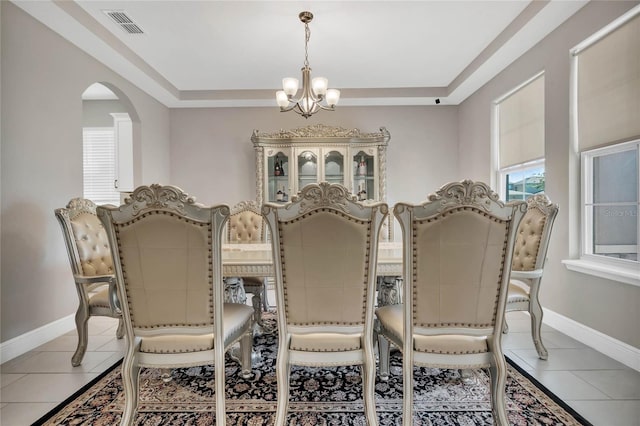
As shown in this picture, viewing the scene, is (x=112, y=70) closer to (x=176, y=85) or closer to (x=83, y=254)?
(x=176, y=85)

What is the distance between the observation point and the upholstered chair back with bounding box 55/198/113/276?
2.04 metres

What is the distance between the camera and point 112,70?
3439 mm

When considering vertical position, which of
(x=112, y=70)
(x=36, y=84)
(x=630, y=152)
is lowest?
(x=630, y=152)

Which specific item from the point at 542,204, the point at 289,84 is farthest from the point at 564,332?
the point at 289,84

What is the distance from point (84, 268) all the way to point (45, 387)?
69 cm

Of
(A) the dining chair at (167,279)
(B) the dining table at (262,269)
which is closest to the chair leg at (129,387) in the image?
(A) the dining chair at (167,279)

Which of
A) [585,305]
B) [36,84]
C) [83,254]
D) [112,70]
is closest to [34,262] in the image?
[83,254]

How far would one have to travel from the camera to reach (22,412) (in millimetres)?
1623

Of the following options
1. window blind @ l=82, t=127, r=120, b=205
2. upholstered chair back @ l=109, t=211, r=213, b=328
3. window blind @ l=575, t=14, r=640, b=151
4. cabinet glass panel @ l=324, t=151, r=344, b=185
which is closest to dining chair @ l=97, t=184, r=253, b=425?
upholstered chair back @ l=109, t=211, r=213, b=328

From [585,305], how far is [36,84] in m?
4.49

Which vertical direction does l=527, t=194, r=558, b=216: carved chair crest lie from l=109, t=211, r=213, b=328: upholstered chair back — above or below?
above

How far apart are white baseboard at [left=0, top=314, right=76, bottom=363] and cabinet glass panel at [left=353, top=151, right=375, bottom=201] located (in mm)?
3422

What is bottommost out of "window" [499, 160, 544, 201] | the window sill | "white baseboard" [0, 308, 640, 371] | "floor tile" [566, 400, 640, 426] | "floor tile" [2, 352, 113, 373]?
"floor tile" [2, 352, 113, 373]

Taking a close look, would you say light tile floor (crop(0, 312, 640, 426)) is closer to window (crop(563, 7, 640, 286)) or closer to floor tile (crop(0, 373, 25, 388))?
floor tile (crop(0, 373, 25, 388))
